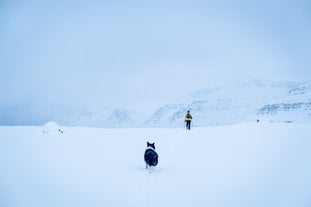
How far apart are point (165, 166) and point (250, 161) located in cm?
345

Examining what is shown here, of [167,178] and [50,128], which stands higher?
[50,128]

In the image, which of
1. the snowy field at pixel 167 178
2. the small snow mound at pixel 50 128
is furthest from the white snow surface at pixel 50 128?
the snowy field at pixel 167 178

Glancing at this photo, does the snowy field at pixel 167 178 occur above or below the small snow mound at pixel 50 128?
below

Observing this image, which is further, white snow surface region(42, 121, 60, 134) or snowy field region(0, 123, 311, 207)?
white snow surface region(42, 121, 60, 134)

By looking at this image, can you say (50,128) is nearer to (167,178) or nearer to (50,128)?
(50,128)

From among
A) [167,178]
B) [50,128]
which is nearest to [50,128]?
[50,128]

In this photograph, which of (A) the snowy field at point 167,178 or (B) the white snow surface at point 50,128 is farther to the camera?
(B) the white snow surface at point 50,128

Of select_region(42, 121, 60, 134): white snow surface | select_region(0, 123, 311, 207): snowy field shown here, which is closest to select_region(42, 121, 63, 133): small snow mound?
select_region(42, 121, 60, 134): white snow surface

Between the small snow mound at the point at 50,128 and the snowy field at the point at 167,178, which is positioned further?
the small snow mound at the point at 50,128

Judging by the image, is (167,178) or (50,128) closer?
(167,178)

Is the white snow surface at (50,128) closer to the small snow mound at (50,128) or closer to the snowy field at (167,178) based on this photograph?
the small snow mound at (50,128)

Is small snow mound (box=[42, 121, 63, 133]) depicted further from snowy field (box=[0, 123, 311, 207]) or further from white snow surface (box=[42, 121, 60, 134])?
snowy field (box=[0, 123, 311, 207])

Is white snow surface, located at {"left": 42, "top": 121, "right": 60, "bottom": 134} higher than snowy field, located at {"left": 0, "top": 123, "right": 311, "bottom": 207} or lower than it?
higher

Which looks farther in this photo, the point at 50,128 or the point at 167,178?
the point at 50,128
